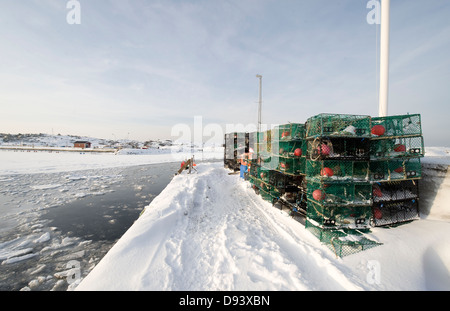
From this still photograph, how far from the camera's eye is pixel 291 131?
28.6ft

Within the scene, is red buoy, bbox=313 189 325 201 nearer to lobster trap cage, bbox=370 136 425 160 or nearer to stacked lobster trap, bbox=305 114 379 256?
stacked lobster trap, bbox=305 114 379 256

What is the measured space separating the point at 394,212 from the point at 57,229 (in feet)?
51.2

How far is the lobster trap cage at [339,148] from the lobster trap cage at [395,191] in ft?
5.18

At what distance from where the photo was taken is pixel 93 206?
1170 cm

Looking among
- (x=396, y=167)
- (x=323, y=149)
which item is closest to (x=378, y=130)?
(x=396, y=167)

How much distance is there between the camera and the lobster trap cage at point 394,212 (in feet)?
22.7

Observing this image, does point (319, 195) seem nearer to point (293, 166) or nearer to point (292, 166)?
point (293, 166)

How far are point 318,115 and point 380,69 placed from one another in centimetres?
914

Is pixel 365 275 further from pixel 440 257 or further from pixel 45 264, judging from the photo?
pixel 45 264

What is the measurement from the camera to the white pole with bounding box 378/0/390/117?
10.9 m

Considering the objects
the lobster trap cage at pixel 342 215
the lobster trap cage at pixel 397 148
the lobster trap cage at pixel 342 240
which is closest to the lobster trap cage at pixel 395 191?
the lobster trap cage at pixel 342 215

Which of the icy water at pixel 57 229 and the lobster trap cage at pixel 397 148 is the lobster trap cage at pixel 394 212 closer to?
the lobster trap cage at pixel 397 148

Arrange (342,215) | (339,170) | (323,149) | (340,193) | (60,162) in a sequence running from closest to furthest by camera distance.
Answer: (323,149)
(339,170)
(342,215)
(340,193)
(60,162)

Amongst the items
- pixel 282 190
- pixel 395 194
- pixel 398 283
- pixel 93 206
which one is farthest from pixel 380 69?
pixel 93 206
